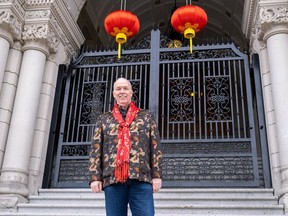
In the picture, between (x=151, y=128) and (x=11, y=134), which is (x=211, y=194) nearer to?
(x=151, y=128)

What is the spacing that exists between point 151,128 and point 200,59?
4701mm

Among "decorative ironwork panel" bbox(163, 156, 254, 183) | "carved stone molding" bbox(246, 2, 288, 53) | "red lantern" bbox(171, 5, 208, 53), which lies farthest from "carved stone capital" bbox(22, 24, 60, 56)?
"carved stone molding" bbox(246, 2, 288, 53)

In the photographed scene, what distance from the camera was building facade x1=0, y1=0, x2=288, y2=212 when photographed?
5829 mm

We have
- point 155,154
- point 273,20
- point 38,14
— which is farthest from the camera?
point 38,14

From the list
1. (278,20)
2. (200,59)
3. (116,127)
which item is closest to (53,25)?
(200,59)

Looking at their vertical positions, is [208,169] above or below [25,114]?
below

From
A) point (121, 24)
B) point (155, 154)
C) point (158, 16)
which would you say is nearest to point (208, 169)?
point (121, 24)

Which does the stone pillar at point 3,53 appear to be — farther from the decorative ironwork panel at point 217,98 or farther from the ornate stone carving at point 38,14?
the decorative ironwork panel at point 217,98

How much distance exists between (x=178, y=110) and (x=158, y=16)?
828 centimetres

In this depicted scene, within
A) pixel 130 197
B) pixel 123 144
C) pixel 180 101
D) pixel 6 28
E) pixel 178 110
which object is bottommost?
pixel 130 197

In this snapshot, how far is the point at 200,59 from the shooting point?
749 cm

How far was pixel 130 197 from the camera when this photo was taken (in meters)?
2.88

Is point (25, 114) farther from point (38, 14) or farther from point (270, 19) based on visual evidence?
point (270, 19)

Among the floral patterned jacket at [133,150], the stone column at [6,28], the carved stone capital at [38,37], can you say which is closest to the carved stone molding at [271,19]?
the carved stone capital at [38,37]
